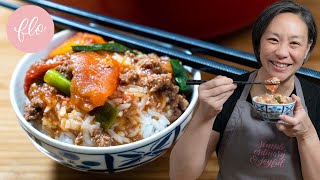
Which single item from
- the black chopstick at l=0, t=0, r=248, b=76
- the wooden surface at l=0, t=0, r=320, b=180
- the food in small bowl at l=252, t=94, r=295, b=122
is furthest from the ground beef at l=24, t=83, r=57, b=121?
the food in small bowl at l=252, t=94, r=295, b=122

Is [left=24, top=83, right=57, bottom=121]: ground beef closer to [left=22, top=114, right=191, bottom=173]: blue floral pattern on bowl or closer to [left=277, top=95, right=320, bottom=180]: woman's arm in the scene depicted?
[left=22, top=114, right=191, bottom=173]: blue floral pattern on bowl

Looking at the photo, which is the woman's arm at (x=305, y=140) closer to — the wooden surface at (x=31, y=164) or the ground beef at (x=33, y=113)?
the wooden surface at (x=31, y=164)

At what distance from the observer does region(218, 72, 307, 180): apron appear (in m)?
0.58

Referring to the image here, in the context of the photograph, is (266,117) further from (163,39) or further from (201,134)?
(163,39)

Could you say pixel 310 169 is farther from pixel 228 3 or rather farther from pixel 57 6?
pixel 57 6

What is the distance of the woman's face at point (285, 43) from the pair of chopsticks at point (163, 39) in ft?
0.68

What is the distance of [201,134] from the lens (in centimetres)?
57

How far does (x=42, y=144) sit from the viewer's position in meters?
0.82

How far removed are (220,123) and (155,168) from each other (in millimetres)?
336

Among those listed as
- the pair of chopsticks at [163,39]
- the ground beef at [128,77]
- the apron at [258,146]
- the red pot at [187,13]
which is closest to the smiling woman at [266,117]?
the apron at [258,146]

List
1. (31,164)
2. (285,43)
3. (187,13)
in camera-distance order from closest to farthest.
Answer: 1. (285,43)
2. (31,164)
3. (187,13)

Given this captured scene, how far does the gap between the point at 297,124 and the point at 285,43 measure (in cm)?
9

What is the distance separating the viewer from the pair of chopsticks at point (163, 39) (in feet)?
2.52

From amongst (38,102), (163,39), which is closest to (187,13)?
(163,39)
